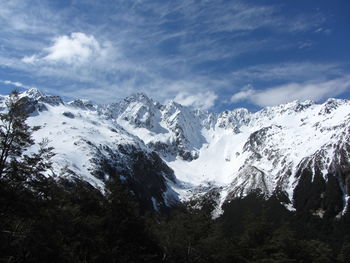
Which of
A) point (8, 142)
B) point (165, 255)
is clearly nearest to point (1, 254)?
→ point (8, 142)

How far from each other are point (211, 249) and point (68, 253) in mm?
29384

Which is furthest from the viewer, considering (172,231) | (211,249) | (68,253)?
(172,231)

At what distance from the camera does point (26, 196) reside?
26.1 meters

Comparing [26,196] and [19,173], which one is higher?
[19,173]

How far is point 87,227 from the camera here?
4234 centimetres

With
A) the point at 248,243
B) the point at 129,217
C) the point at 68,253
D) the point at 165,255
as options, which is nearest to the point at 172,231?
the point at 165,255

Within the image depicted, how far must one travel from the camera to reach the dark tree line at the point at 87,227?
85.6ft

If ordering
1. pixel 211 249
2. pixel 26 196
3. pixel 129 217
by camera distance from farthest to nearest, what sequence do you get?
pixel 211 249 < pixel 129 217 < pixel 26 196

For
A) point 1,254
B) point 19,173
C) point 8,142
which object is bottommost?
point 1,254

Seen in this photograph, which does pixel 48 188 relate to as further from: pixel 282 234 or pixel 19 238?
pixel 282 234

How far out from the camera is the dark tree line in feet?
85.6

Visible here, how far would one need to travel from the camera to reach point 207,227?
63.7m

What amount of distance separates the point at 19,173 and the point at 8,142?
3342mm

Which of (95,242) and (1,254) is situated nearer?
(1,254)
